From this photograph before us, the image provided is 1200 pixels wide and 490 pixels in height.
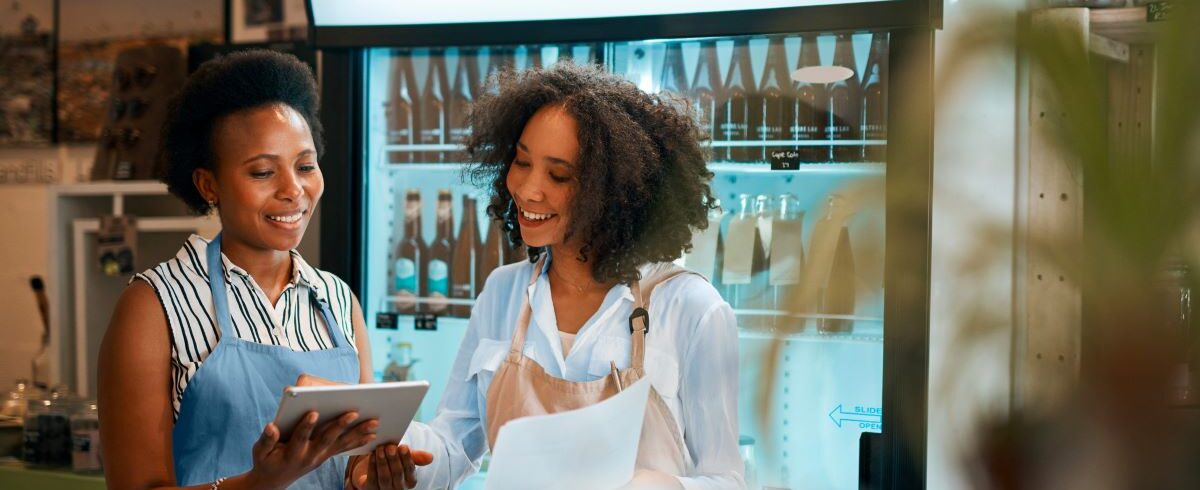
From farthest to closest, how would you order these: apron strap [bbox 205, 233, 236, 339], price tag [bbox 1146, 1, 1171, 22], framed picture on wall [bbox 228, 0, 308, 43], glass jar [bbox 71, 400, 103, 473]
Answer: framed picture on wall [bbox 228, 0, 308, 43], glass jar [bbox 71, 400, 103, 473], apron strap [bbox 205, 233, 236, 339], price tag [bbox 1146, 1, 1171, 22]

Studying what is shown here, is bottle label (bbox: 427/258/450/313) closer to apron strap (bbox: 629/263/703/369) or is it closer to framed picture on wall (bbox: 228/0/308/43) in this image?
apron strap (bbox: 629/263/703/369)

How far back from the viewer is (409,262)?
290 cm

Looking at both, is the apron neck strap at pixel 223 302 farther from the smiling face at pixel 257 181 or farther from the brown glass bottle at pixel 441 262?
the brown glass bottle at pixel 441 262

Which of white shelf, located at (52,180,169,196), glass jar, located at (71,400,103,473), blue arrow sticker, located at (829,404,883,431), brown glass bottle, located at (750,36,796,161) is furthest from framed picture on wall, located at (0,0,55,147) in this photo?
blue arrow sticker, located at (829,404,883,431)

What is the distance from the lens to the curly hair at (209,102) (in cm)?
173

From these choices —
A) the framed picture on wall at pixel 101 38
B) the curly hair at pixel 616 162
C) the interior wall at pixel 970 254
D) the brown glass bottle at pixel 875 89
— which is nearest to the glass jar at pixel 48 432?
the framed picture on wall at pixel 101 38

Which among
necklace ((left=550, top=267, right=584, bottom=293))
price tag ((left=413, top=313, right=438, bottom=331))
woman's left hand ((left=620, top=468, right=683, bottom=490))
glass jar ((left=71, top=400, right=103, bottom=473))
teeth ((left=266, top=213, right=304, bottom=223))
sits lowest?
glass jar ((left=71, top=400, right=103, bottom=473))

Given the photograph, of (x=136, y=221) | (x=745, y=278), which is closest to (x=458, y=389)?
(x=745, y=278)

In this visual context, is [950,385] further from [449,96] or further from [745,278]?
[449,96]

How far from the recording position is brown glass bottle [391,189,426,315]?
9.41 ft

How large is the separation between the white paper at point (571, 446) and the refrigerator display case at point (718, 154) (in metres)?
0.60

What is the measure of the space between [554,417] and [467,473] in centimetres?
66

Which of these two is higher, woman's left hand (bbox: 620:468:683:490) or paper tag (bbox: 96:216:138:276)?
paper tag (bbox: 96:216:138:276)

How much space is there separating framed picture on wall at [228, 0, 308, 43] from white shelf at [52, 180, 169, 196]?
2.48 ft
